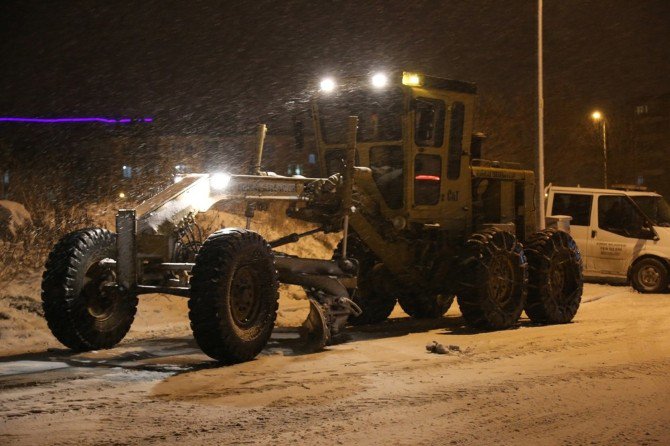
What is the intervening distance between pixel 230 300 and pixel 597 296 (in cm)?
1197

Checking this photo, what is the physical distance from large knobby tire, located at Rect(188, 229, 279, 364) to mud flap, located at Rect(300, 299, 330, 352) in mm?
Answer: 897

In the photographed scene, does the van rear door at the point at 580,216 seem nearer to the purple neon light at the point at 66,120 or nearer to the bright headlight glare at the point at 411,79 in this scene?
the bright headlight glare at the point at 411,79

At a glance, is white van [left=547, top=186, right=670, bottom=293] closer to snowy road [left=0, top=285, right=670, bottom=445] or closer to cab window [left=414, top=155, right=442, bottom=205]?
cab window [left=414, top=155, right=442, bottom=205]

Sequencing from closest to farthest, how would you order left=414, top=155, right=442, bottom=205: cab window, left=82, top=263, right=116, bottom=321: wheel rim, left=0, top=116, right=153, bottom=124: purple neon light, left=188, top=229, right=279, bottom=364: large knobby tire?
left=188, top=229, right=279, bottom=364: large knobby tire, left=82, top=263, right=116, bottom=321: wheel rim, left=414, top=155, right=442, bottom=205: cab window, left=0, top=116, right=153, bottom=124: purple neon light

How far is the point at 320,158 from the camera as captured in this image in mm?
13844

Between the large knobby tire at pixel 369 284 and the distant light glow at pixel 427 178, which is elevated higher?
the distant light glow at pixel 427 178

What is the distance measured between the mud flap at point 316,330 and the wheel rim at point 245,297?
112cm

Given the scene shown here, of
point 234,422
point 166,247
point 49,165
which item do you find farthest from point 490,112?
point 234,422

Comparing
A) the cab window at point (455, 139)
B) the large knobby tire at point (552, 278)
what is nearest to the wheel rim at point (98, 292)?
the cab window at point (455, 139)

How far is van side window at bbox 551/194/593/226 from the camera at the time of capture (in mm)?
20922

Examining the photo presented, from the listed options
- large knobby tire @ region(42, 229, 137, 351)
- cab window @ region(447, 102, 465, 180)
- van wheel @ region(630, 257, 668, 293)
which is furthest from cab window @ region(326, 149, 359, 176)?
van wheel @ region(630, 257, 668, 293)

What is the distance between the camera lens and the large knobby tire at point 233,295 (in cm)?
909

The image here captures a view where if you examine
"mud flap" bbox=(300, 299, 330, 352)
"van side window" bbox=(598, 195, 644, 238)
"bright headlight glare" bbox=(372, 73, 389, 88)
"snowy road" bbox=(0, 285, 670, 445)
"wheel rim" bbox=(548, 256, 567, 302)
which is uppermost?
"bright headlight glare" bbox=(372, 73, 389, 88)

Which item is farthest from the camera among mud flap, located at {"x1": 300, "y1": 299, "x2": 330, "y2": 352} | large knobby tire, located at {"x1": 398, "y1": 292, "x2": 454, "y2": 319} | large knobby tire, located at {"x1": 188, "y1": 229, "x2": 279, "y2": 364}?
large knobby tire, located at {"x1": 398, "y1": 292, "x2": 454, "y2": 319}
